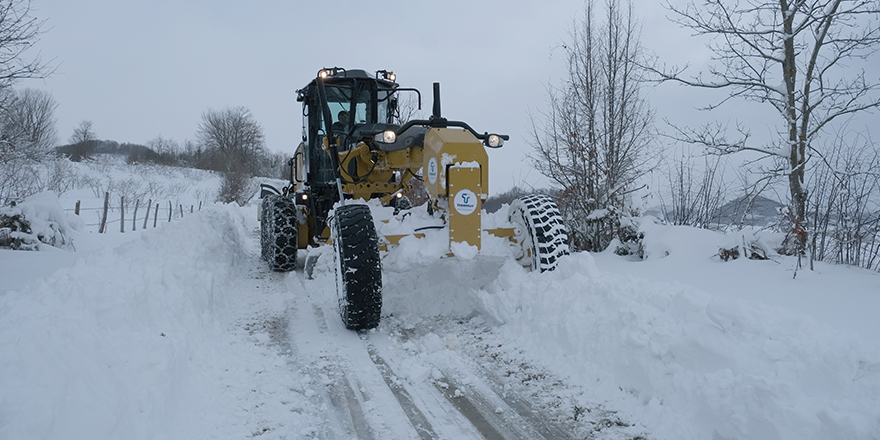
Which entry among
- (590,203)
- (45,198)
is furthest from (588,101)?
(45,198)

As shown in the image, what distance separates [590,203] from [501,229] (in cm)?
411

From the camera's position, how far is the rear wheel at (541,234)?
463 cm

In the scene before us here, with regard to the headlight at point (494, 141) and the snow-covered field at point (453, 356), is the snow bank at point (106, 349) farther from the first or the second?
the headlight at point (494, 141)

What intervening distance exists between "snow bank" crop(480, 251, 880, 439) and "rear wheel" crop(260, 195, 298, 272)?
4.28 metres

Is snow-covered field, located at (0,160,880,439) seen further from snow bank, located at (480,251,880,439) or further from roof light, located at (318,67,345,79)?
roof light, located at (318,67,345,79)

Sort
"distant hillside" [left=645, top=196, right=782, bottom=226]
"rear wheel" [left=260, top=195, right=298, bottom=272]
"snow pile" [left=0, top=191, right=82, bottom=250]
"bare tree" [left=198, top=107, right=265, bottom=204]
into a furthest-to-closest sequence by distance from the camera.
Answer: "bare tree" [left=198, top=107, right=265, bottom=204] < "snow pile" [left=0, top=191, right=82, bottom=250] < "rear wheel" [left=260, top=195, right=298, bottom=272] < "distant hillside" [left=645, top=196, right=782, bottom=226]

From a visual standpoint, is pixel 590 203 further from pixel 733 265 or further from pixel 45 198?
pixel 45 198

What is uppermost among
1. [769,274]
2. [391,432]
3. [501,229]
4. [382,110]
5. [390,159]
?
[382,110]

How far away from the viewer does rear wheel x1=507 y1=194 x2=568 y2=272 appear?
15.2 feet

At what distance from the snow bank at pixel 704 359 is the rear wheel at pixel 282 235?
4.28 metres

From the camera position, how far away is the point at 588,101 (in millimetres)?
8828

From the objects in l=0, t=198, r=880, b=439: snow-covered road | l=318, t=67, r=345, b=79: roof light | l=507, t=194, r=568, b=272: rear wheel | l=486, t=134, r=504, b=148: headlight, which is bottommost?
l=0, t=198, r=880, b=439: snow-covered road

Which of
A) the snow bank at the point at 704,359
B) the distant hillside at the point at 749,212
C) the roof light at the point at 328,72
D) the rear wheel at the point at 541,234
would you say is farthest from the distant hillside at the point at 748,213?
the roof light at the point at 328,72

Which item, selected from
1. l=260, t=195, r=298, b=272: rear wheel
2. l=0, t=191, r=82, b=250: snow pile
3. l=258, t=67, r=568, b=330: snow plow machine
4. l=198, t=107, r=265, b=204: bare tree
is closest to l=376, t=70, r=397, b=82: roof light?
l=258, t=67, r=568, b=330: snow plow machine
